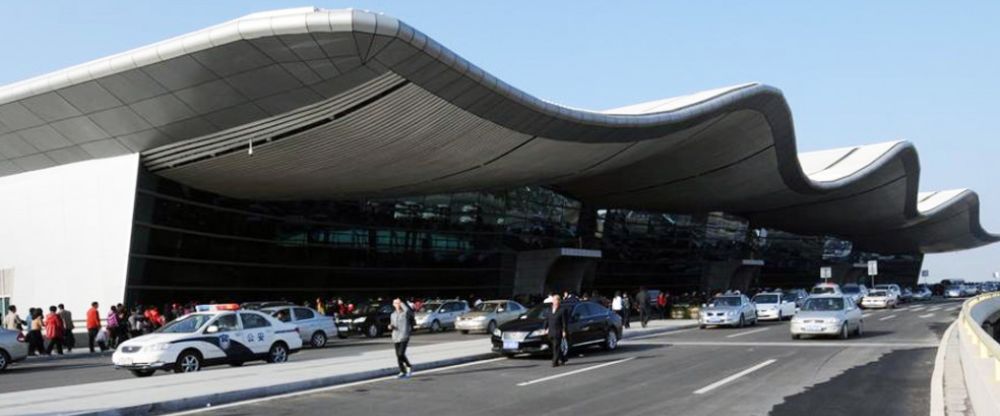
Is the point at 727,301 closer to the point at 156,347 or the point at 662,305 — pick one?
the point at 662,305

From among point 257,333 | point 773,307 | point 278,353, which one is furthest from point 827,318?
point 257,333

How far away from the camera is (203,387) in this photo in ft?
47.0

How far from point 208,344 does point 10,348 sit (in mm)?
6462

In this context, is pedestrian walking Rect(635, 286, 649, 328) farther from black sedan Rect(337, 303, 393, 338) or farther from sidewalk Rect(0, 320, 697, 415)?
sidewalk Rect(0, 320, 697, 415)

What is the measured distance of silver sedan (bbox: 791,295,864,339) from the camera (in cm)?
2469

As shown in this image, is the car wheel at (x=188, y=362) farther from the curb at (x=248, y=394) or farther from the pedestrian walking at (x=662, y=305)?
the pedestrian walking at (x=662, y=305)

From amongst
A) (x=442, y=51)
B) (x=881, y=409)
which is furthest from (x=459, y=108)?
(x=881, y=409)

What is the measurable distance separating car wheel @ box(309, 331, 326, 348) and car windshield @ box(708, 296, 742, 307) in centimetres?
1586

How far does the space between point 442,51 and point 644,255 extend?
44512 mm

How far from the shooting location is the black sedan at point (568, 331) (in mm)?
19891

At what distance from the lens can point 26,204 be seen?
3206cm

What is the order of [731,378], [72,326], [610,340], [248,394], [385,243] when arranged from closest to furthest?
[248,394] → [731,378] → [610,340] → [72,326] → [385,243]

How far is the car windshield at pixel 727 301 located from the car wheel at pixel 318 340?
1586cm

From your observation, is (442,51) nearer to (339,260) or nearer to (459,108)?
(459,108)
